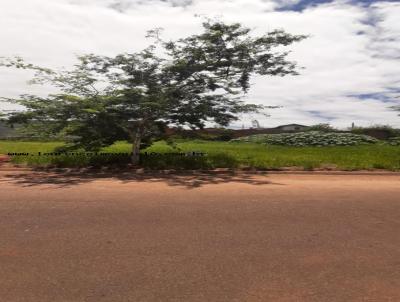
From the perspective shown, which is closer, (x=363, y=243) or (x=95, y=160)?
(x=363, y=243)

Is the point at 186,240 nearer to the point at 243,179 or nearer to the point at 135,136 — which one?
Result: the point at 243,179

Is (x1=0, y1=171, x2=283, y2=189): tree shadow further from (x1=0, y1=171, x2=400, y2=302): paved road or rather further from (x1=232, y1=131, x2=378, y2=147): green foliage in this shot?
(x1=232, y1=131, x2=378, y2=147): green foliage

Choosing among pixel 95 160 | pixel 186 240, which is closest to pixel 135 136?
pixel 95 160

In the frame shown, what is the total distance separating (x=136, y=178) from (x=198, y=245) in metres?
6.48

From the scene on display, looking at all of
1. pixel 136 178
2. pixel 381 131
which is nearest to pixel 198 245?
pixel 136 178

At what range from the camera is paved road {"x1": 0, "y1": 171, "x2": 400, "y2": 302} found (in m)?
4.46

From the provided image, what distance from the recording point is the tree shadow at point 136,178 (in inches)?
434

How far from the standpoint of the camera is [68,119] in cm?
1364

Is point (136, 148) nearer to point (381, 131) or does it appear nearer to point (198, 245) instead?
point (198, 245)

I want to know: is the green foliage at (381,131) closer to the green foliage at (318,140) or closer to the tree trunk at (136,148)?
the green foliage at (318,140)

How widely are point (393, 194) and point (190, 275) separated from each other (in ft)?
20.0

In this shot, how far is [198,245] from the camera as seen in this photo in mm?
5766

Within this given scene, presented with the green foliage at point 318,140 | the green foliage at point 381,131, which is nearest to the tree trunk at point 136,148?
the green foliage at point 318,140

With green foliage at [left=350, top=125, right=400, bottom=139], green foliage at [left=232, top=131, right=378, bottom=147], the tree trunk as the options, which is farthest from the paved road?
green foliage at [left=350, top=125, right=400, bottom=139]
